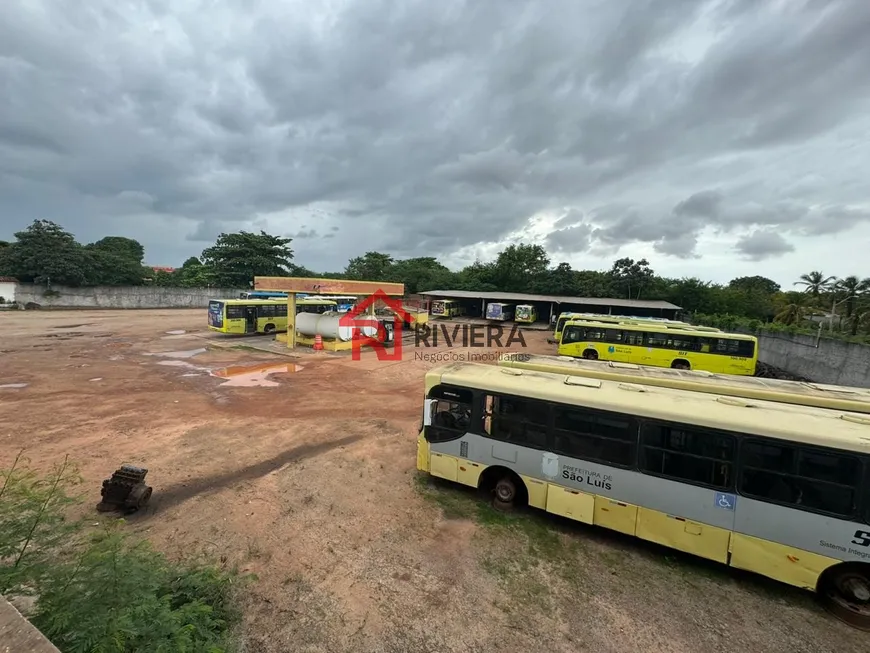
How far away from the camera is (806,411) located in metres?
5.68

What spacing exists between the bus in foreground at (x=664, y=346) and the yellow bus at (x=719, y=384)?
12075 millimetres

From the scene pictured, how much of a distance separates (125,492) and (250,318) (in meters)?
22.4

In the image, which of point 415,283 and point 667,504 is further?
point 415,283

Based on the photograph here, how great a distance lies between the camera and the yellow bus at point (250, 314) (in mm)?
26109

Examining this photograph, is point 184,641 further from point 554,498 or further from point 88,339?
point 88,339

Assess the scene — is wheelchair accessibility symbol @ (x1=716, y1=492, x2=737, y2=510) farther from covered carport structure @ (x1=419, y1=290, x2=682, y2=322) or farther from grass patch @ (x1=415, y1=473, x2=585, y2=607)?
covered carport structure @ (x1=419, y1=290, x2=682, y2=322)

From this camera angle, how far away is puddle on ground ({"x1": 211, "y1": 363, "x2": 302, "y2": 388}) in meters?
15.1

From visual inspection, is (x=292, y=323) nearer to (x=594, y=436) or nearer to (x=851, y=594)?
(x=594, y=436)

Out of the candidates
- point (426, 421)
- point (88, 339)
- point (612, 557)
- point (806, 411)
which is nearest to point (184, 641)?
point (426, 421)

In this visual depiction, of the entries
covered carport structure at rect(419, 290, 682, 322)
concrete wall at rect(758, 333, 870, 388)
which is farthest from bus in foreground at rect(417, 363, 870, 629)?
covered carport structure at rect(419, 290, 682, 322)

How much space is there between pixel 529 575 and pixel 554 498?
1.36 metres

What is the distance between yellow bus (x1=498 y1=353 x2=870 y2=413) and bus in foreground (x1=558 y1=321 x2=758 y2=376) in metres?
12.1

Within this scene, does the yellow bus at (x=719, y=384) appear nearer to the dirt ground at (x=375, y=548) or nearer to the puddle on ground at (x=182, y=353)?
the dirt ground at (x=375, y=548)

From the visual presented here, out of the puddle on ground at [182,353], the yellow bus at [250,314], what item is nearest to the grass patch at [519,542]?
the puddle on ground at [182,353]
